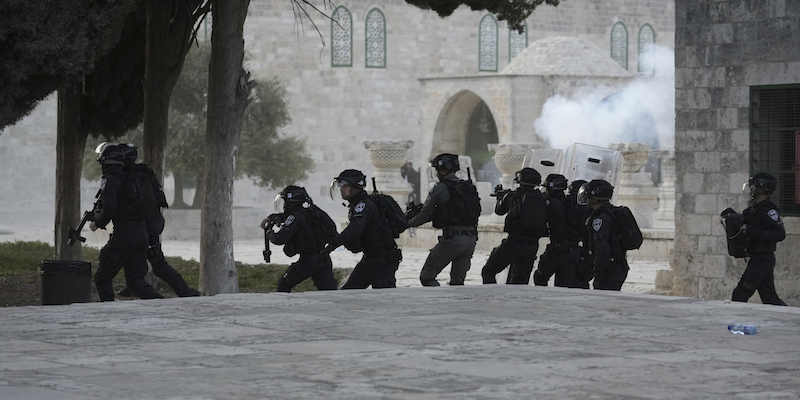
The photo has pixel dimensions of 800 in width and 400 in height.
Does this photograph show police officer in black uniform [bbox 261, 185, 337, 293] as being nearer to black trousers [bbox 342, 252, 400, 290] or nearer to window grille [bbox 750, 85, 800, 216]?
black trousers [bbox 342, 252, 400, 290]

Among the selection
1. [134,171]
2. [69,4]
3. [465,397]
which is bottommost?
[465,397]

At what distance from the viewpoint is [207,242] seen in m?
12.1

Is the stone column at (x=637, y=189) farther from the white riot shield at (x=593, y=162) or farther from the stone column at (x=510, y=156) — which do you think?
the white riot shield at (x=593, y=162)

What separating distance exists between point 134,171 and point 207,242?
221cm

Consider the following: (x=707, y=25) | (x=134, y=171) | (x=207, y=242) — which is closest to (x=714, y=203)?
(x=707, y=25)

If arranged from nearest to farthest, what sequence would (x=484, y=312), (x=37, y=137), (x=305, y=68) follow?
1. (x=484, y=312)
2. (x=37, y=137)
3. (x=305, y=68)

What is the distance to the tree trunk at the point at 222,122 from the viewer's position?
1188 centimetres

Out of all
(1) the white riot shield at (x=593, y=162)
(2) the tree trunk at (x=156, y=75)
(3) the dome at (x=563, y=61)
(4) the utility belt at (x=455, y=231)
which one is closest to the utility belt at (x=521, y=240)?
(4) the utility belt at (x=455, y=231)

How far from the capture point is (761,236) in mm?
9992

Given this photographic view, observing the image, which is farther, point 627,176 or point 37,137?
point 37,137

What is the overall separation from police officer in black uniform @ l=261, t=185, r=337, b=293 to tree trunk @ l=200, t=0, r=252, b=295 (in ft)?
5.55

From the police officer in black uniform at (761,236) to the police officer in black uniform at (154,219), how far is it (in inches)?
173

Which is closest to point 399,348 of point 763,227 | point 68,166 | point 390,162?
point 763,227

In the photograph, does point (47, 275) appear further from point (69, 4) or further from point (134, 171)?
point (69, 4)
